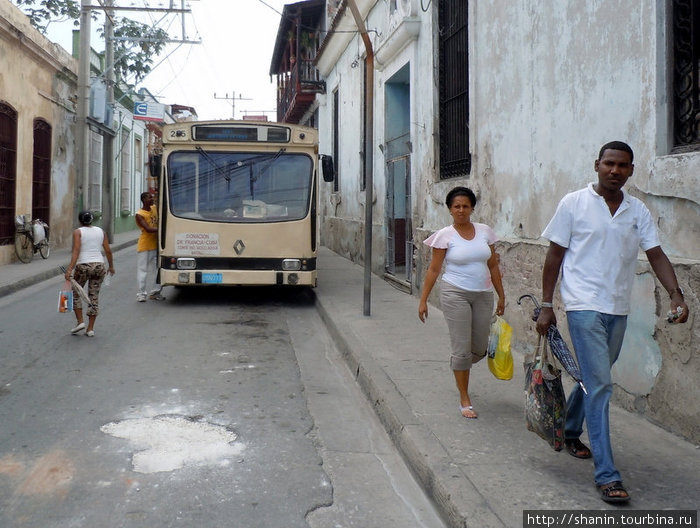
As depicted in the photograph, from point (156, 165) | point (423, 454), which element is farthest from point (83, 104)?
point (423, 454)

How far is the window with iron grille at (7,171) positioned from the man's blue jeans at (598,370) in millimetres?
15078

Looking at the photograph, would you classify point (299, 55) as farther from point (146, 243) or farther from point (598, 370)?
point (598, 370)

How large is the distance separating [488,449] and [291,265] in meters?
6.73

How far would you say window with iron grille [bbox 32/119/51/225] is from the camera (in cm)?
1845

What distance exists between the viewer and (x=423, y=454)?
13.6ft

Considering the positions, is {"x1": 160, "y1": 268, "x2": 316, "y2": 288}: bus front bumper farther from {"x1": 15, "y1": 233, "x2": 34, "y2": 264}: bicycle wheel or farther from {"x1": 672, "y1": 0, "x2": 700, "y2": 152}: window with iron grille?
{"x1": 15, "y1": 233, "x2": 34, "y2": 264}: bicycle wheel

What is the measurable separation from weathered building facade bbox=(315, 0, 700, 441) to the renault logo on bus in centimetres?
260

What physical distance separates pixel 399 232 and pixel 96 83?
43.8ft

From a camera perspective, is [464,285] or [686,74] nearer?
[686,74]

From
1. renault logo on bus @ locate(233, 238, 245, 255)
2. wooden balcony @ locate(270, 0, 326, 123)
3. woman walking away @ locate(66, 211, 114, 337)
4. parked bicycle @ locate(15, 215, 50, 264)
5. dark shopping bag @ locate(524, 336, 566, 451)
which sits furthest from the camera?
wooden balcony @ locate(270, 0, 326, 123)

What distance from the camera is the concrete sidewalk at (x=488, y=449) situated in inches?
137

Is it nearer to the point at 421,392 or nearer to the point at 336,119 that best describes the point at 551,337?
the point at 421,392

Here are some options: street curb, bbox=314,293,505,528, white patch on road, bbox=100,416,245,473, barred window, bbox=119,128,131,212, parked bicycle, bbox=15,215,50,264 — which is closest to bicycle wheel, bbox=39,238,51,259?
parked bicycle, bbox=15,215,50,264

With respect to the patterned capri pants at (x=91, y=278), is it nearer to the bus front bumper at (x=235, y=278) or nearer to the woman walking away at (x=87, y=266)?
the woman walking away at (x=87, y=266)
